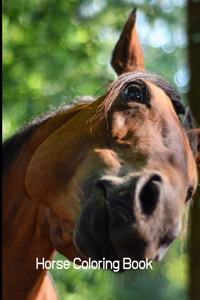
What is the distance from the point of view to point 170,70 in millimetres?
1323

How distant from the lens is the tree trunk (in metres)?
1.05

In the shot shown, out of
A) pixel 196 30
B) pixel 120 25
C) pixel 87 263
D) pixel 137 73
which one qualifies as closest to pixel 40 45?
pixel 120 25

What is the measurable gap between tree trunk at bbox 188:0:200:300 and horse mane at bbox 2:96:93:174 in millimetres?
196

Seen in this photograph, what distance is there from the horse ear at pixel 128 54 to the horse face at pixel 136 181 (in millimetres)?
85

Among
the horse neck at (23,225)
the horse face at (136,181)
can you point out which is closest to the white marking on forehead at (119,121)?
the horse face at (136,181)

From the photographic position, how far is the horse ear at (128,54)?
40.1 inches

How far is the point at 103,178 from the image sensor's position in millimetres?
845

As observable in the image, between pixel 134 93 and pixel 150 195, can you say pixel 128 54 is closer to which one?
pixel 134 93

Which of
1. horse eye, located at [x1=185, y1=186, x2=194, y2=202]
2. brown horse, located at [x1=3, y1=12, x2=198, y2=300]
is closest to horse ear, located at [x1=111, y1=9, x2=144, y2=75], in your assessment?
brown horse, located at [x1=3, y1=12, x2=198, y2=300]

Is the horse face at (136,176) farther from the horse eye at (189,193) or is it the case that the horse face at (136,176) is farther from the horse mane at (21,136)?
the horse mane at (21,136)

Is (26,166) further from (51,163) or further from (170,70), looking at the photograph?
(170,70)

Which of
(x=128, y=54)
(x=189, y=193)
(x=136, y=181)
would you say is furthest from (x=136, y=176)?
(x=128, y=54)

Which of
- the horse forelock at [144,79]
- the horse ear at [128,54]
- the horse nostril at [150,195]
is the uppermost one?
the horse ear at [128,54]

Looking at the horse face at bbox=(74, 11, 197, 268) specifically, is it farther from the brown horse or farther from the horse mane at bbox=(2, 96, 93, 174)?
the horse mane at bbox=(2, 96, 93, 174)
